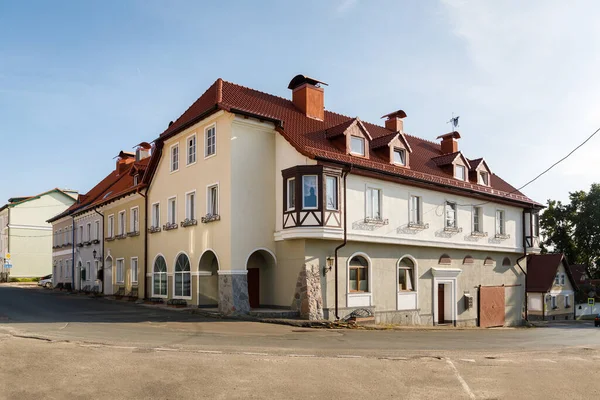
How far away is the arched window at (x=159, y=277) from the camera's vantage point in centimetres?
2792

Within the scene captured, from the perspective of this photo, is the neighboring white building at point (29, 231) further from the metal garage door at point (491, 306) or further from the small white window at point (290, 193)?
the metal garage door at point (491, 306)

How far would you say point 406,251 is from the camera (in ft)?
85.9

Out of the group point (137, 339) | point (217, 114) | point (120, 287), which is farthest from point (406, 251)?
point (120, 287)

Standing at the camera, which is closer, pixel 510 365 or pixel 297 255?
pixel 510 365

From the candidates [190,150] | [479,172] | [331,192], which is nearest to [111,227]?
[190,150]

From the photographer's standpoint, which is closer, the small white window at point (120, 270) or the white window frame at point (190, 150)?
the white window frame at point (190, 150)

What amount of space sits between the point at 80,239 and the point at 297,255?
2471cm

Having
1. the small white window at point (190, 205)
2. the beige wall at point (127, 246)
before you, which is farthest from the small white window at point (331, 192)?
the beige wall at point (127, 246)

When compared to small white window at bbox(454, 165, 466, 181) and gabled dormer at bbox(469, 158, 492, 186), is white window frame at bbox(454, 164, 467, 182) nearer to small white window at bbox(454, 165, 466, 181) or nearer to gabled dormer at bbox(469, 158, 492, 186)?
small white window at bbox(454, 165, 466, 181)

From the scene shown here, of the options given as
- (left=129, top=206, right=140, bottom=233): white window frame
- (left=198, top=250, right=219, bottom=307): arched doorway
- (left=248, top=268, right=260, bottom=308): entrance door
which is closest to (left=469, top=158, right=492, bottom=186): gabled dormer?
(left=248, top=268, right=260, bottom=308): entrance door

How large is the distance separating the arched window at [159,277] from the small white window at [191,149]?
5.49m

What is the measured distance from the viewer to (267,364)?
37.7 ft

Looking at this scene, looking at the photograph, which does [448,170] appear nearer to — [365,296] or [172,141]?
[365,296]

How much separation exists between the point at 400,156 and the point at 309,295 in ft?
29.7
